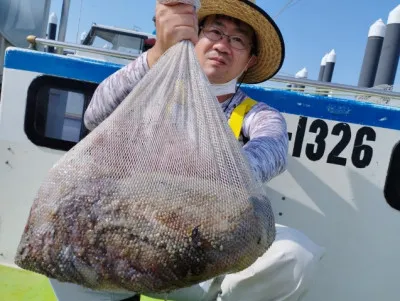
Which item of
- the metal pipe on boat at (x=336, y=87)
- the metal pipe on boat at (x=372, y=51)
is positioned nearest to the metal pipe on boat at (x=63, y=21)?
the metal pipe on boat at (x=336, y=87)

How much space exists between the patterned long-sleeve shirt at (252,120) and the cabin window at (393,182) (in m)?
0.94

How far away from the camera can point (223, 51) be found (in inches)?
62.1

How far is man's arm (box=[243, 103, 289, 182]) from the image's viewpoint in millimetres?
1091

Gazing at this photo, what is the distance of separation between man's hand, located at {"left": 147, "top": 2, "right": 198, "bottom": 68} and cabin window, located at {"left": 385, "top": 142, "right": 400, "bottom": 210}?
1403 millimetres

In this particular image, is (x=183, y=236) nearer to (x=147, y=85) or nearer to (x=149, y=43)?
(x=147, y=85)

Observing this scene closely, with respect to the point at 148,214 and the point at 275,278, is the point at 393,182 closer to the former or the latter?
the point at 275,278

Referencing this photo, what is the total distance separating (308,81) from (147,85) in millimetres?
1322

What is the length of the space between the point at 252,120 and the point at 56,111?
130cm

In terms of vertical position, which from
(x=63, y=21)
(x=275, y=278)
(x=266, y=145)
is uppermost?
(x=63, y=21)

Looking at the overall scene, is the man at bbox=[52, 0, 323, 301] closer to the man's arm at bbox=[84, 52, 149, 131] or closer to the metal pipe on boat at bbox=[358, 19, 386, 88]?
the man's arm at bbox=[84, 52, 149, 131]

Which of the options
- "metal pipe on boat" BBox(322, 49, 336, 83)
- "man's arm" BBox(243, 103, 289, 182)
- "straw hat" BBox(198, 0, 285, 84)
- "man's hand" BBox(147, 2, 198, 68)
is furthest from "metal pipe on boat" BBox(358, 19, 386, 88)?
"man's hand" BBox(147, 2, 198, 68)

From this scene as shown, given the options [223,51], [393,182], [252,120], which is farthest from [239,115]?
[393,182]

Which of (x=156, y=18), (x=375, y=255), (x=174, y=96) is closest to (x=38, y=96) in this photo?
(x=156, y=18)

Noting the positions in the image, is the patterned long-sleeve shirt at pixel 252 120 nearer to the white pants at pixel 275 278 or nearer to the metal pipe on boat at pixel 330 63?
the white pants at pixel 275 278
